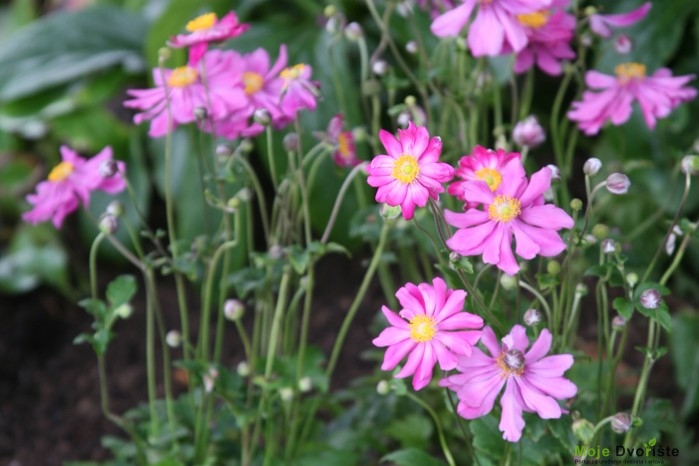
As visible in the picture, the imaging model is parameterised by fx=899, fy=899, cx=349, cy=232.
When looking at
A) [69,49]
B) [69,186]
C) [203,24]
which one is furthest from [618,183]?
[69,49]

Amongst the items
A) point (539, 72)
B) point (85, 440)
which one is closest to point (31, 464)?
point (85, 440)

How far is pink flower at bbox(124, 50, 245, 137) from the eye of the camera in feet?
2.60

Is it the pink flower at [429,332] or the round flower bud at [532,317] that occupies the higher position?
the pink flower at [429,332]

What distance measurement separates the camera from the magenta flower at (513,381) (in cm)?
60

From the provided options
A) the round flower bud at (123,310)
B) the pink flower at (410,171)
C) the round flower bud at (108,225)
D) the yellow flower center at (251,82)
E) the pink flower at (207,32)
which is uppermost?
the pink flower at (207,32)

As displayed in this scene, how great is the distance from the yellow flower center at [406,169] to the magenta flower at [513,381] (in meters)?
0.13

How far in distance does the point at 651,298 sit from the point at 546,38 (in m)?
0.31

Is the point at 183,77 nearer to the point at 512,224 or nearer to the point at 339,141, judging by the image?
the point at 339,141

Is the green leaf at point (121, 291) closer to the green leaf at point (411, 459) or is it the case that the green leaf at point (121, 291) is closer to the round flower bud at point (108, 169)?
Answer: the round flower bud at point (108, 169)

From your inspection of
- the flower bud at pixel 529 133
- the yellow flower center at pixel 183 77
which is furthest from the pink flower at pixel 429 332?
the yellow flower center at pixel 183 77

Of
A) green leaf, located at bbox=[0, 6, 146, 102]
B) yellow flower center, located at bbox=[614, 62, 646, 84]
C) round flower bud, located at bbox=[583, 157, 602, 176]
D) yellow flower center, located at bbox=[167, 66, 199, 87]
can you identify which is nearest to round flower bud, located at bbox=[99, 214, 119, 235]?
yellow flower center, located at bbox=[167, 66, 199, 87]

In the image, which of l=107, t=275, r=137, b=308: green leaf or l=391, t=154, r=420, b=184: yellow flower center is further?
l=107, t=275, r=137, b=308: green leaf

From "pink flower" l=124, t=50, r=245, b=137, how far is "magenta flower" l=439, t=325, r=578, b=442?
323 mm

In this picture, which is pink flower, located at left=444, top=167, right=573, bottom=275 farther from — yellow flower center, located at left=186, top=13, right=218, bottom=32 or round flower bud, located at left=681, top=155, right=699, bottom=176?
yellow flower center, located at left=186, top=13, right=218, bottom=32
